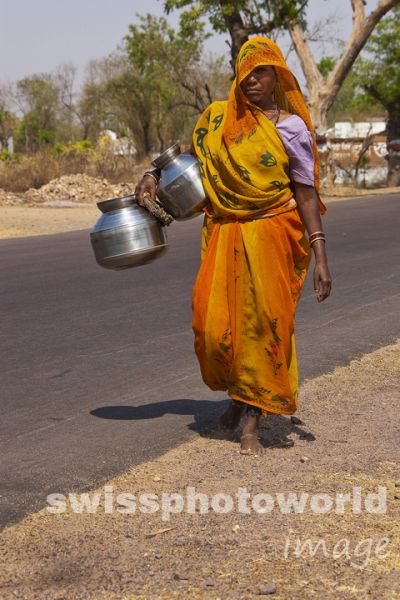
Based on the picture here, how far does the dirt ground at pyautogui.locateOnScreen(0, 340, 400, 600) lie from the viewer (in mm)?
3357

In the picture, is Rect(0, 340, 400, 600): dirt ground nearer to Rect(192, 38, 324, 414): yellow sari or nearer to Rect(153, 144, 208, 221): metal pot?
Rect(192, 38, 324, 414): yellow sari

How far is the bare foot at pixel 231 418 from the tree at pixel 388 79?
1354 inches

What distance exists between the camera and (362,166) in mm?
41469

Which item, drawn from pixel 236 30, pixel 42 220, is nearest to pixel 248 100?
pixel 42 220

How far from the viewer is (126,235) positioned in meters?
5.07

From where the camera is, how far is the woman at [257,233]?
15.8 feet

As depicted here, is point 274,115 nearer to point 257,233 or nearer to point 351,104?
point 257,233

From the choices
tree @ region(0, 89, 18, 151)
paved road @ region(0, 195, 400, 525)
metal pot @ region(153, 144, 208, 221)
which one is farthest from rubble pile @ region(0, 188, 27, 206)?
tree @ region(0, 89, 18, 151)

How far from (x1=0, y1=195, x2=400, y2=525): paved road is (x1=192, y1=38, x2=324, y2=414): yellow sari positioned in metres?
0.56

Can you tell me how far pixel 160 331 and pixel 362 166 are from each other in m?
34.3

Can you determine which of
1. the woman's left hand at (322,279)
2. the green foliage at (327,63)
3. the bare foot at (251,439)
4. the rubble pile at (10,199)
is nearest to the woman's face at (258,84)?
the woman's left hand at (322,279)

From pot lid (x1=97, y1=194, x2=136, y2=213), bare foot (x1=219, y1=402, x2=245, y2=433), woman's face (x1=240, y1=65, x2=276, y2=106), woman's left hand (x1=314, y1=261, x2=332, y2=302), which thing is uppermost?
woman's face (x1=240, y1=65, x2=276, y2=106)

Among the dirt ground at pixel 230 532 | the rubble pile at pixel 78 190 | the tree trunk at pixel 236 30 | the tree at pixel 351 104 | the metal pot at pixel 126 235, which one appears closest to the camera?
the dirt ground at pixel 230 532

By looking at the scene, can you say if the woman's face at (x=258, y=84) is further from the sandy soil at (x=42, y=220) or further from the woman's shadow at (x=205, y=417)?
the sandy soil at (x=42, y=220)
